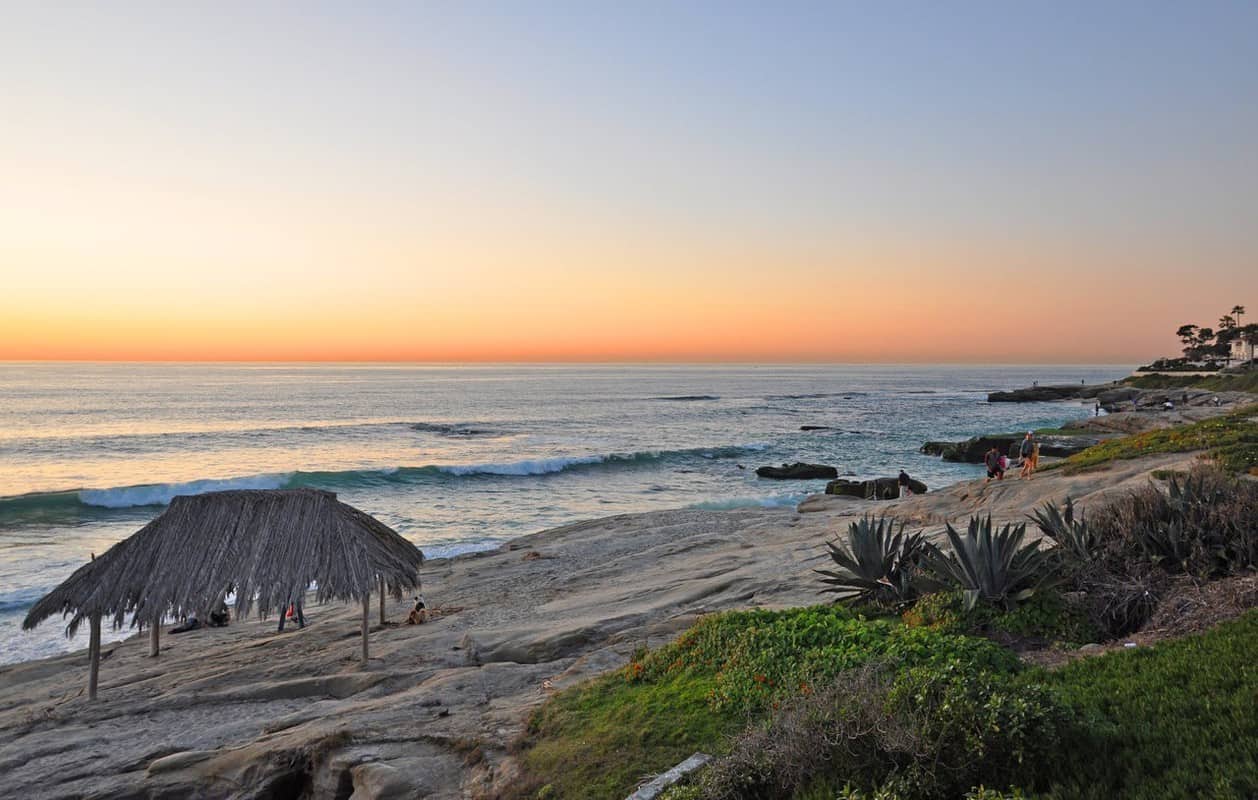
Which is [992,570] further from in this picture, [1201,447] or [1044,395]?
[1044,395]

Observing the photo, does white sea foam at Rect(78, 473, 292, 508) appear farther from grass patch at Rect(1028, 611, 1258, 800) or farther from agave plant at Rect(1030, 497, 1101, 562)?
grass patch at Rect(1028, 611, 1258, 800)

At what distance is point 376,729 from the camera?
24.9 ft

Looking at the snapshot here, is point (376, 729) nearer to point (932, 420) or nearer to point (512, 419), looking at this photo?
point (512, 419)

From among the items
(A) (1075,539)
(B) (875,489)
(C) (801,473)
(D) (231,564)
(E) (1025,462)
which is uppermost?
(A) (1075,539)

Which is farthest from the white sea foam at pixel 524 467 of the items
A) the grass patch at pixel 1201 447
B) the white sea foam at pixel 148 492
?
the grass patch at pixel 1201 447

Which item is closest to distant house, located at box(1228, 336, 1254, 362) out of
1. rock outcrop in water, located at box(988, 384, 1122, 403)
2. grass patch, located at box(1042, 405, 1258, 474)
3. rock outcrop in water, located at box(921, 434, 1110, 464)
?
rock outcrop in water, located at box(988, 384, 1122, 403)

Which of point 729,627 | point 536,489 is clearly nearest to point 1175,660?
point 729,627

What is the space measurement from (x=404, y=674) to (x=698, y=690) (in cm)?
542

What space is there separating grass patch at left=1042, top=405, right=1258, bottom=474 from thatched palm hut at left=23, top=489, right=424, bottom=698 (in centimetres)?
1545

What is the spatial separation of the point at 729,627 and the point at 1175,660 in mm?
3822

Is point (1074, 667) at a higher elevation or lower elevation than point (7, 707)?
higher

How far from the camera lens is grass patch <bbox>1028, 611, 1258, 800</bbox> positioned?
3.99 m

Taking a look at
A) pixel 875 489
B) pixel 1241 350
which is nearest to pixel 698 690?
pixel 875 489

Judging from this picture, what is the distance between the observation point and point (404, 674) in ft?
33.9
